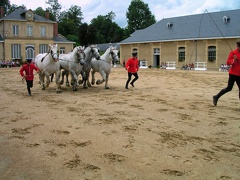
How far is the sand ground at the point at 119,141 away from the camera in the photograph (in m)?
3.84

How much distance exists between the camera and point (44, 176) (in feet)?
12.1

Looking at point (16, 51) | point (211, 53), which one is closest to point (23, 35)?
point (16, 51)

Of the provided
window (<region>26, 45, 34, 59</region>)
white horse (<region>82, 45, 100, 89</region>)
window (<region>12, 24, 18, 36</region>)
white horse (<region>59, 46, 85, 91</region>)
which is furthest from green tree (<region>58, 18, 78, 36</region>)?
white horse (<region>59, 46, 85, 91</region>)

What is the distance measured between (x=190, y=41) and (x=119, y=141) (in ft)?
113

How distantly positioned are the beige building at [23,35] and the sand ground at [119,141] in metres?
40.0

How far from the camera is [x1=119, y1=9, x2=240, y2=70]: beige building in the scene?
3450cm

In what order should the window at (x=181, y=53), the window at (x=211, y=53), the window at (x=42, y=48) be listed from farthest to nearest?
1. the window at (x=42, y=48)
2. the window at (x=181, y=53)
3. the window at (x=211, y=53)

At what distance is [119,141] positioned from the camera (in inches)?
202

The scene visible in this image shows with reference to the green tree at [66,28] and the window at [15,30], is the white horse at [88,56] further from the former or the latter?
the green tree at [66,28]

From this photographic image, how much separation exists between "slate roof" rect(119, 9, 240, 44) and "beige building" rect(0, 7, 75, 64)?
48.5ft

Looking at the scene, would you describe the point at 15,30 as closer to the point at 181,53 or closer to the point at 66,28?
the point at 181,53

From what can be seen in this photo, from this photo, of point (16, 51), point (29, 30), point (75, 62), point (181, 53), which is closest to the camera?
point (75, 62)

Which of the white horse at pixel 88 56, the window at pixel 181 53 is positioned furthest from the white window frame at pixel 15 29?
the white horse at pixel 88 56

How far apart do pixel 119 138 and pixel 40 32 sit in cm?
4647
